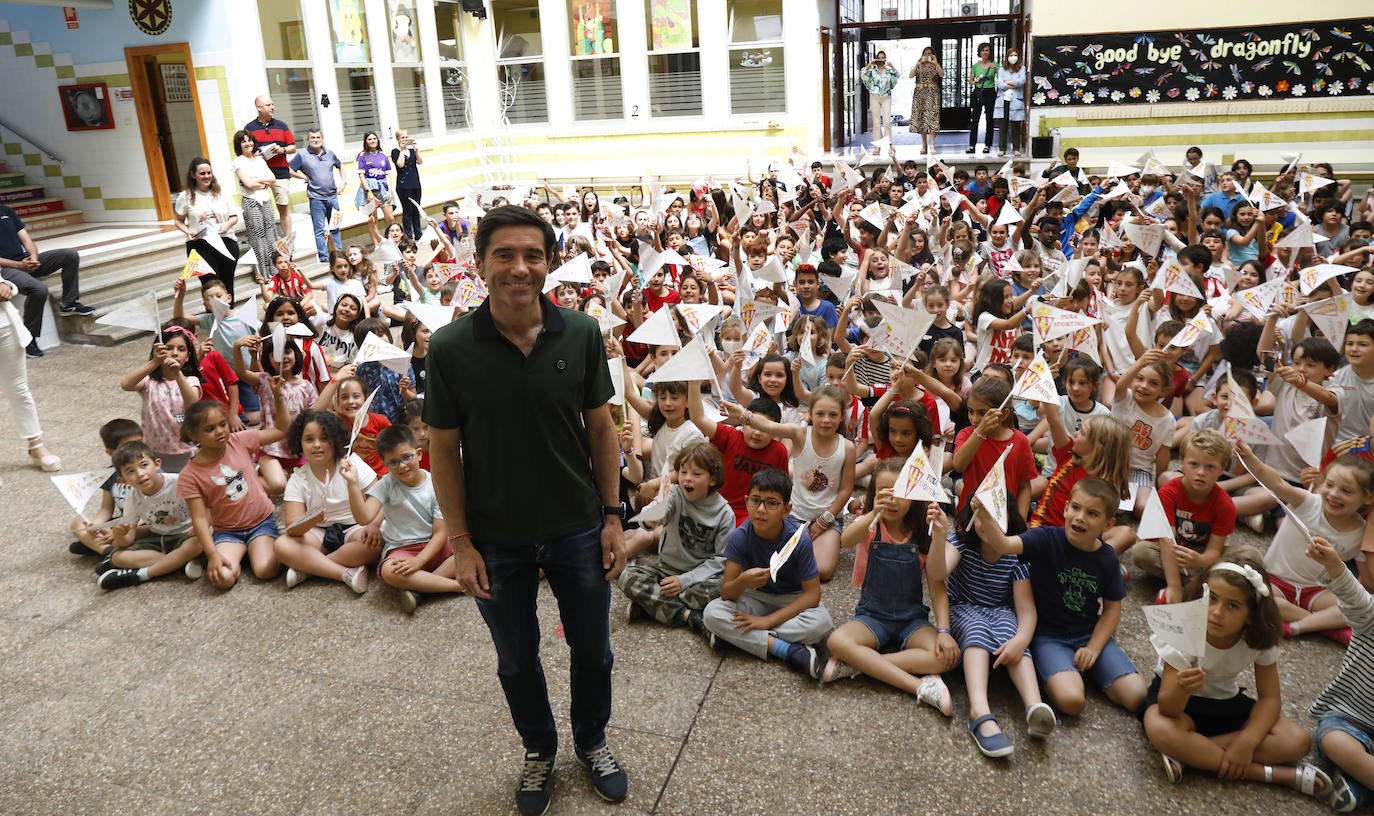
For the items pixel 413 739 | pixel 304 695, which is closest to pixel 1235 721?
pixel 413 739

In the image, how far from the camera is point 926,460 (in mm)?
3367

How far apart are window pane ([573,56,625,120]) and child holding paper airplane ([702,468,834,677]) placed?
15350 mm

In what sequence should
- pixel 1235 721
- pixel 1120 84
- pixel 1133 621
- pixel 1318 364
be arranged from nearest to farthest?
pixel 1235 721 → pixel 1133 621 → pixel 1318 364 → pixel 1120 84

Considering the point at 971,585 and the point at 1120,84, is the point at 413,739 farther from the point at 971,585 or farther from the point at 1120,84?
the point at 1120,84

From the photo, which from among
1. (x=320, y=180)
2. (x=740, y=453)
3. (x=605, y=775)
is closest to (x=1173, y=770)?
(x=605, y=775)

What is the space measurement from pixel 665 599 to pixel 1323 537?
271 cm

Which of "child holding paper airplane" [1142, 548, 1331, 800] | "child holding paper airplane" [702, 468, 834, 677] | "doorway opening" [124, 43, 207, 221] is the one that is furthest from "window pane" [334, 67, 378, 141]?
"child holding paper airplane" [1142, 548, 1331, 800]

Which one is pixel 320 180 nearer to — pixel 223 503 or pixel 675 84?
pixel 223 503

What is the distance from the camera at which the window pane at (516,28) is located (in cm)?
1797

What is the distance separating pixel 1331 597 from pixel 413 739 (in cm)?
378

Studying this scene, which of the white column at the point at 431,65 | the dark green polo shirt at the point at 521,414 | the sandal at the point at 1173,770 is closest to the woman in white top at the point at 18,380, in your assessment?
the dark green polo shirt at the point at 521,414

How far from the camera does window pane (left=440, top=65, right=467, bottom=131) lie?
56.6 feet

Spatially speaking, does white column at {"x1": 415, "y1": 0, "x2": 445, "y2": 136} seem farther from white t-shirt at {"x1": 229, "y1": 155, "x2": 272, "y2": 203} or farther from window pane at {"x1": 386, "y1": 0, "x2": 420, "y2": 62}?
white t-shirt at {"x1": 229, "y1": 155, "x2": 272, "y2": 203}

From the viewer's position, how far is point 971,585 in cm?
378
